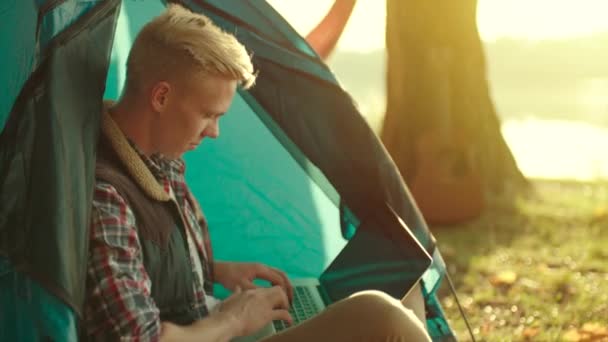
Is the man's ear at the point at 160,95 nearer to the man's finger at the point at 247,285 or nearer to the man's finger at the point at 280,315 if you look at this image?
the man's finger at the point at 280,315

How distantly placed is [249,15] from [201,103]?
48 centimetres

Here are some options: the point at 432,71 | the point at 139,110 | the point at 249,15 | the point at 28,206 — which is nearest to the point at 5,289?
the point at 28,206

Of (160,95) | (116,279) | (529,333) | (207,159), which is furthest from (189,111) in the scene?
(529,333)

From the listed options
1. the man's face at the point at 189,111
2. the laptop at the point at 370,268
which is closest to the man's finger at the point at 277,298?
the laptop at the point at 370,268

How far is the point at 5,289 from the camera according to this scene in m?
1.81

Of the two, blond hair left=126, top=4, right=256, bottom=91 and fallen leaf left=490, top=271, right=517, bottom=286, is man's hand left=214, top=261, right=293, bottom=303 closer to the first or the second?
blond hair left=126, top=4, right=256, bottom=91

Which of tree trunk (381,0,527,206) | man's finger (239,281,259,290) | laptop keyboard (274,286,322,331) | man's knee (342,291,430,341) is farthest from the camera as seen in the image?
tree trunk (381,0,527,206)

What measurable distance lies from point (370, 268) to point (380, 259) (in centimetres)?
6

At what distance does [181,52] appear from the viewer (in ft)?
6.39

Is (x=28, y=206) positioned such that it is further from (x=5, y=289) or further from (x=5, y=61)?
(x=5, y=61)

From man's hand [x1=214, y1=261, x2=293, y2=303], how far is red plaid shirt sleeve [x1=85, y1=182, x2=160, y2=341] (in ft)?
2.25

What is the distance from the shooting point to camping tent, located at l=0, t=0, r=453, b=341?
5.87ft

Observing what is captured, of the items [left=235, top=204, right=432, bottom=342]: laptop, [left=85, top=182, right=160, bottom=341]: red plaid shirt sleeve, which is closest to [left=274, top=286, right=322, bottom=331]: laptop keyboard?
[left=235, top=204, right=432, bottom=342]: laptop

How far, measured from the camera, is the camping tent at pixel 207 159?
1790mm
